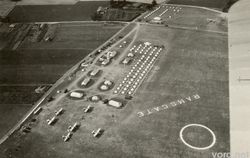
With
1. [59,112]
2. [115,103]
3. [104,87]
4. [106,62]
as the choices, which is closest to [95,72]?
[106,62]

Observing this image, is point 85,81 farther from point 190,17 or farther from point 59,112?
point 190,17

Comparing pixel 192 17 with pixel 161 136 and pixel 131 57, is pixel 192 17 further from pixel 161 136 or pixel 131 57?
pixel 161 136

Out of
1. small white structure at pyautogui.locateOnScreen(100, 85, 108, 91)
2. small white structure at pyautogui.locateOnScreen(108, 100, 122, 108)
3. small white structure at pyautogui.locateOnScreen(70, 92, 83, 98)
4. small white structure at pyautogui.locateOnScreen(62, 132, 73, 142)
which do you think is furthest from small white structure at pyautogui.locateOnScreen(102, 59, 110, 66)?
small white structure at pyautogui.locateOnScreen(62, 132, 73, 142)

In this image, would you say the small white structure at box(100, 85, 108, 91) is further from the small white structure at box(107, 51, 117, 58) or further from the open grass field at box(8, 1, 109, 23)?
the open grass field at box(8, 1, 109, 23)

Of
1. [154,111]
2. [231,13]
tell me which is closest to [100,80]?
[154,111]

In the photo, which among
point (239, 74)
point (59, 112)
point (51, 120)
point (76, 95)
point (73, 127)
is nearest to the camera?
point (73, 127)

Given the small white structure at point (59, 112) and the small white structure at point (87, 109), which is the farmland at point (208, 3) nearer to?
the small white structure at point (87, 109)
